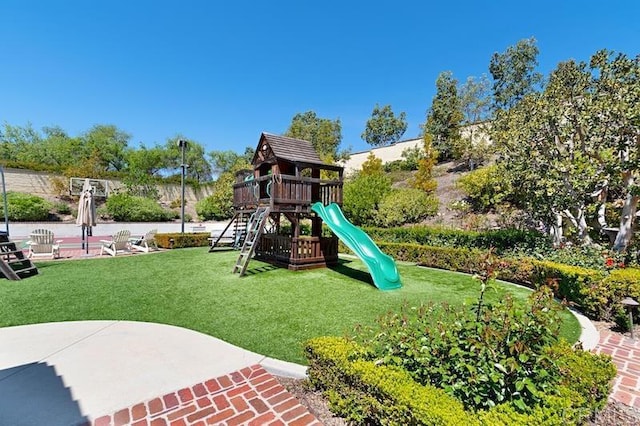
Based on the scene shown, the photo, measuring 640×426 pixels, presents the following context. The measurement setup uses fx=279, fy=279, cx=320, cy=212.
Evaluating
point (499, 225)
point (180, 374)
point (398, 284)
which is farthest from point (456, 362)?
point (499, 225)

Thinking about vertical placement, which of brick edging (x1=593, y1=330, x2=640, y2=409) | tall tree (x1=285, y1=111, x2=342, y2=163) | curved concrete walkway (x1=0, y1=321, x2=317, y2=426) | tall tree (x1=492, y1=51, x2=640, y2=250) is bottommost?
brick edging (x1=593, y1=330, x2=640, y2=409)

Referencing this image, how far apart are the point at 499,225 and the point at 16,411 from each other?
56.9 feet

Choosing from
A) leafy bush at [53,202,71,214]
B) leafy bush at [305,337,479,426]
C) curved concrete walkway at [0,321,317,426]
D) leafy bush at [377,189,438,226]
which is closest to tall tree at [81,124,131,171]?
leafy bush at [53,202,71,214]

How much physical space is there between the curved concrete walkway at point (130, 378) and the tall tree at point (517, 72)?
3603 centimetres

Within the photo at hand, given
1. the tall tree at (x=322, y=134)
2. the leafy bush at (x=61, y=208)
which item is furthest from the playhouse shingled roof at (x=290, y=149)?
the tall tree at (x=322, y=134)

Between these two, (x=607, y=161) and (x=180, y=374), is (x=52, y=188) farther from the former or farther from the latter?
(x=607, y=161)

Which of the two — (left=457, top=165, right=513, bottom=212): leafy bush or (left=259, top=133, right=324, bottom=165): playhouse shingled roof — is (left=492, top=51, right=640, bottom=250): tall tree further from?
(left=259, top=133, right=324, bottom=165): playhouse shingled roof

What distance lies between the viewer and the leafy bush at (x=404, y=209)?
16.0 m

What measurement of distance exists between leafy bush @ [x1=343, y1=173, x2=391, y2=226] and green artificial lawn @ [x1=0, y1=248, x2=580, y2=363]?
26.2ft

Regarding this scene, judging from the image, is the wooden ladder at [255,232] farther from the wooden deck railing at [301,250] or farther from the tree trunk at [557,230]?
the tree trunk at [557,230]

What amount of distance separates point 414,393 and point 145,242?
1277cm

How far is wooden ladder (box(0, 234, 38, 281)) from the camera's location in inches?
261

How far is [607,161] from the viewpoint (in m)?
7.16

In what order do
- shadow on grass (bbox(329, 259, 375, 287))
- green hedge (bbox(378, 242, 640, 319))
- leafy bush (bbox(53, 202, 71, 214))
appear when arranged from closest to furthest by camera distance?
green hedge (bbox(378, 242, 640, 319)), shadow on grass (bbox(329, 259, 375, 287)), leafy bush (bbox(53, 202, 71, 214))
